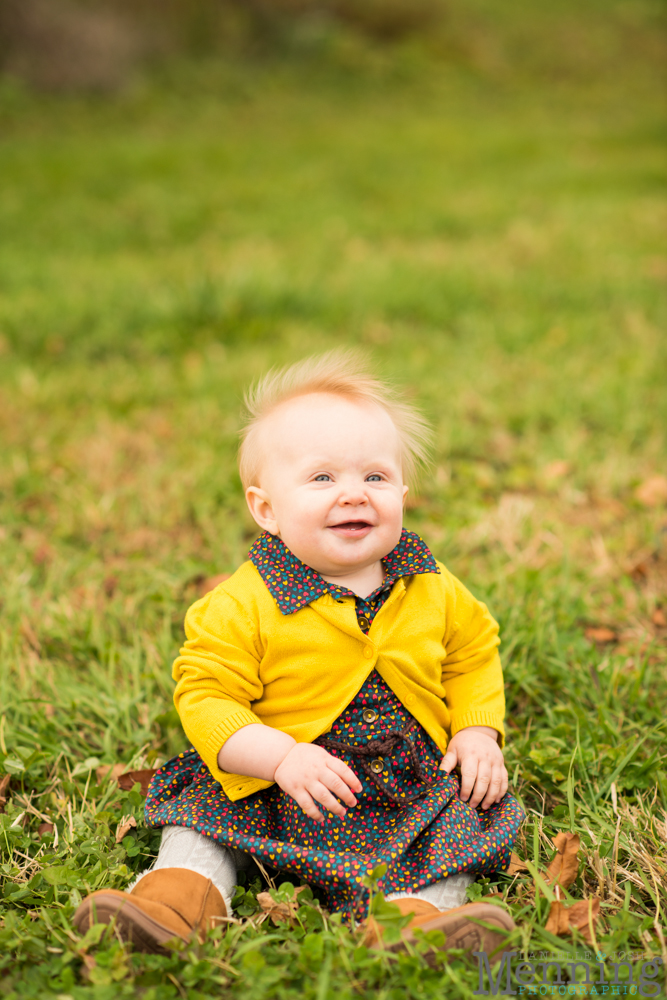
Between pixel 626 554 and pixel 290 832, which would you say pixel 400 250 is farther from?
pixel 290 832

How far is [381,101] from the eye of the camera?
17.7m

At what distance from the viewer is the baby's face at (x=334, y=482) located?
6.03 ft

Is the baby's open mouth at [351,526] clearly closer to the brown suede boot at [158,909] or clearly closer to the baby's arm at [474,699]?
the baby's arm at [474,699]

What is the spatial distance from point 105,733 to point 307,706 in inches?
30.1

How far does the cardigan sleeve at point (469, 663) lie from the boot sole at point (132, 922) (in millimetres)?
841

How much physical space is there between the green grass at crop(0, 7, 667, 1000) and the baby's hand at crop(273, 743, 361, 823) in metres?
0.23

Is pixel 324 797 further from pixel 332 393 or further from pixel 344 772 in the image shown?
pixel 332 393

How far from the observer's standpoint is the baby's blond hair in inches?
78.6

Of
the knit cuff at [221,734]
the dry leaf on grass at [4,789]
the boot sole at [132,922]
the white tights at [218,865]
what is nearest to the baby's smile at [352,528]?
the knit cuff at [221,734]

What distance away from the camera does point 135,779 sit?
7.03 feet

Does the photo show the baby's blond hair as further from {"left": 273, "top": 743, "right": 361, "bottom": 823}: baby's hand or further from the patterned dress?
{"left": 273, "top": 743, "right": 361, "bottom": 823}: baby's hand

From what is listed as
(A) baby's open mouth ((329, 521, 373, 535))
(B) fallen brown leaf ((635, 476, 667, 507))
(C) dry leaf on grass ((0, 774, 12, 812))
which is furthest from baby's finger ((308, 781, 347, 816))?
(B) fallen brown leaf ((635, 476, 667, 507))

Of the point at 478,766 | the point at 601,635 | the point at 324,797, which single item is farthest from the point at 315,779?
the point at 601,635

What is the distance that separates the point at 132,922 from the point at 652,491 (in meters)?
2.85
